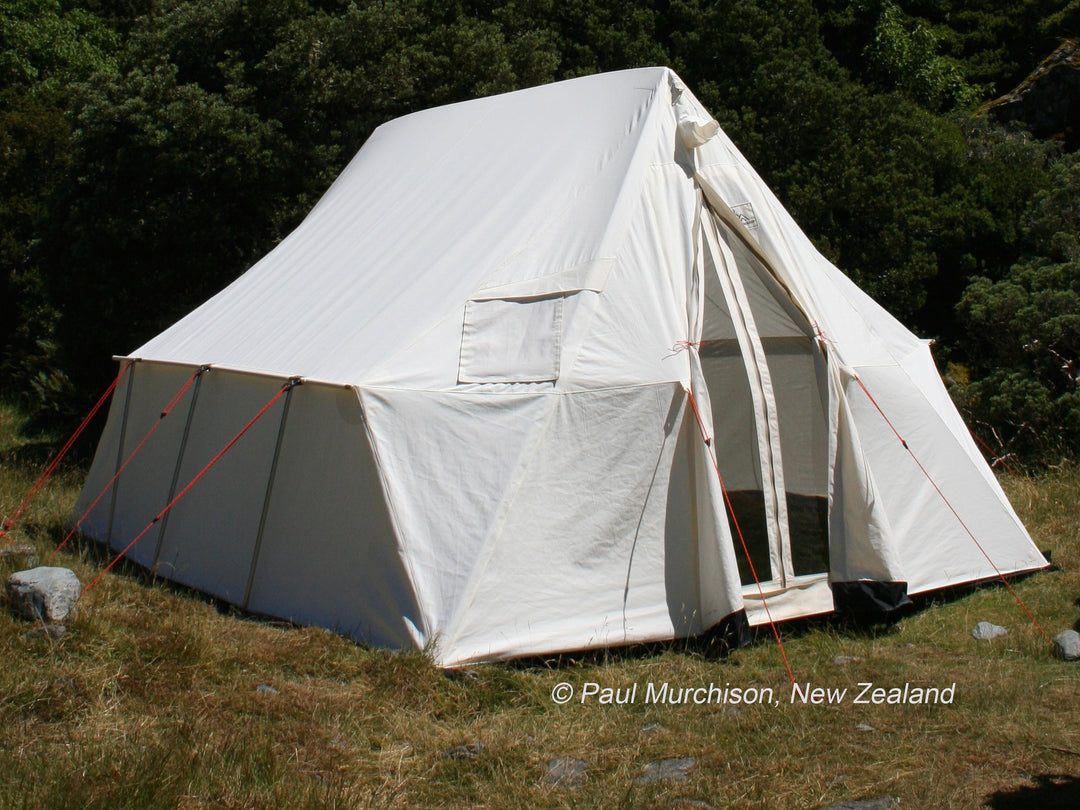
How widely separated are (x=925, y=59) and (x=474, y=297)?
13157mm

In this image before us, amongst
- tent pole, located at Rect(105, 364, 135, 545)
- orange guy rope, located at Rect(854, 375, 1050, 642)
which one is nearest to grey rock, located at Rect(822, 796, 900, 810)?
orange guy rope, located at Rect(854, 375, 1050, 642)

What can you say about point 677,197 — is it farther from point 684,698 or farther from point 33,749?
point 33,749

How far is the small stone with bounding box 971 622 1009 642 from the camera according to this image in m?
5.23

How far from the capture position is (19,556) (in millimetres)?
6121

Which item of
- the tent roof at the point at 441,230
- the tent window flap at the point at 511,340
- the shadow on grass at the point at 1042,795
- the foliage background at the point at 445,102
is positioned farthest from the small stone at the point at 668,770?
the foliage background at the point at 445,102

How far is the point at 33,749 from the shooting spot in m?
3.79

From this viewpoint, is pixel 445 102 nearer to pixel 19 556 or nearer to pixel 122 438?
pixel 122 438

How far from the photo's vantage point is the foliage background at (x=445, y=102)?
1007 cm

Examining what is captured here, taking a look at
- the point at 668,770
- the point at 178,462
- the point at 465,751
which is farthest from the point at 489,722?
the point at 178,462

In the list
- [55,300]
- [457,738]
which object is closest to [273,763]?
[457,738]

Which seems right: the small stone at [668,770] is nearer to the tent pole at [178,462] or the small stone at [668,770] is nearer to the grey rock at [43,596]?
the grey rock at [43,596]

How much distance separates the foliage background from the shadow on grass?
19.0 ft

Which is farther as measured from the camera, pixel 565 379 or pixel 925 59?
pixel 925 59

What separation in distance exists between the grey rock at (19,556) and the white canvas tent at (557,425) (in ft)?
1.98
